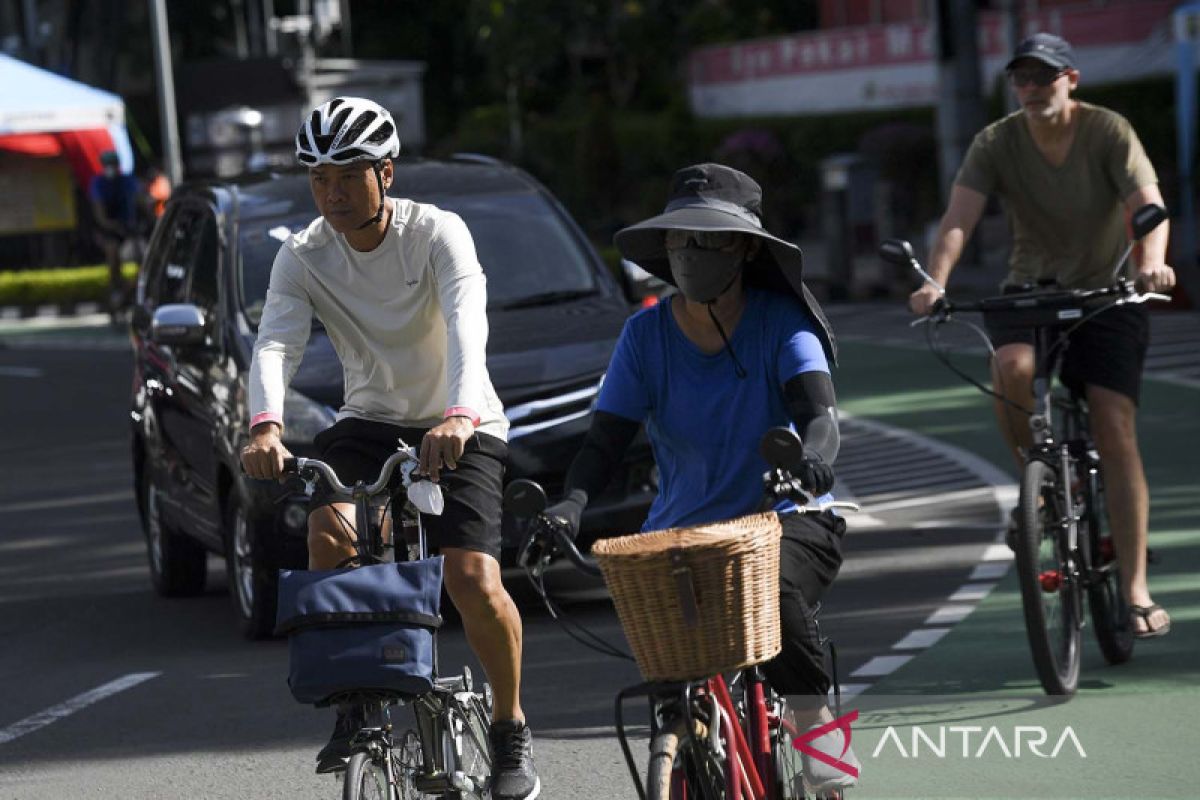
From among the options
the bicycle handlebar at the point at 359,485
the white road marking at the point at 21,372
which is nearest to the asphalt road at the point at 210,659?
the bicycle handlebar at the point at 359,485

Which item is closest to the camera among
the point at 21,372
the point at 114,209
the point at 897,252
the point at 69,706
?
the point at 897,252

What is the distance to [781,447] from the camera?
447 centimetres

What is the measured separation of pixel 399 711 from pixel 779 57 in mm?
36667

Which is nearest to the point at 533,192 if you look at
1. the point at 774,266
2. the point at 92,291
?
the point at 774,266

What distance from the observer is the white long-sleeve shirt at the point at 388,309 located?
592cm

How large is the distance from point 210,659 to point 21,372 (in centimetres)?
1609

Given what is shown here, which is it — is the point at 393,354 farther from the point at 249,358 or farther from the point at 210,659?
the point at 249,358

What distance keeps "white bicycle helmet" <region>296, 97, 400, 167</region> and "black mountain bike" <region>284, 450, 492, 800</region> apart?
700mm

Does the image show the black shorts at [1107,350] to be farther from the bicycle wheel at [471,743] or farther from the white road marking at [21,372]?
the white road marking at [21,372]

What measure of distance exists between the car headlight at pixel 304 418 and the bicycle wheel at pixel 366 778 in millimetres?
3870

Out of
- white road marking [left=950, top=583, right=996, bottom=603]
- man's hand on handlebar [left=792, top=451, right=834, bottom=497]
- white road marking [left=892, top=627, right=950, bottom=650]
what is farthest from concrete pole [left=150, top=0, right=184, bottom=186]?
man's hand on handlebar [left=792, top=451, right=834, bottom=497]

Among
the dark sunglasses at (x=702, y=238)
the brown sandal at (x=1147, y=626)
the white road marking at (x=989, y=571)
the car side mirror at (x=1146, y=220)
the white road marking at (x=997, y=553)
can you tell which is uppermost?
the dark sunglasses at (x=702, y=238)

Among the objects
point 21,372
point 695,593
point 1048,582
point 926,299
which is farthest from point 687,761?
point 21,372

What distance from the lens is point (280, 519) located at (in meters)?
9.14
